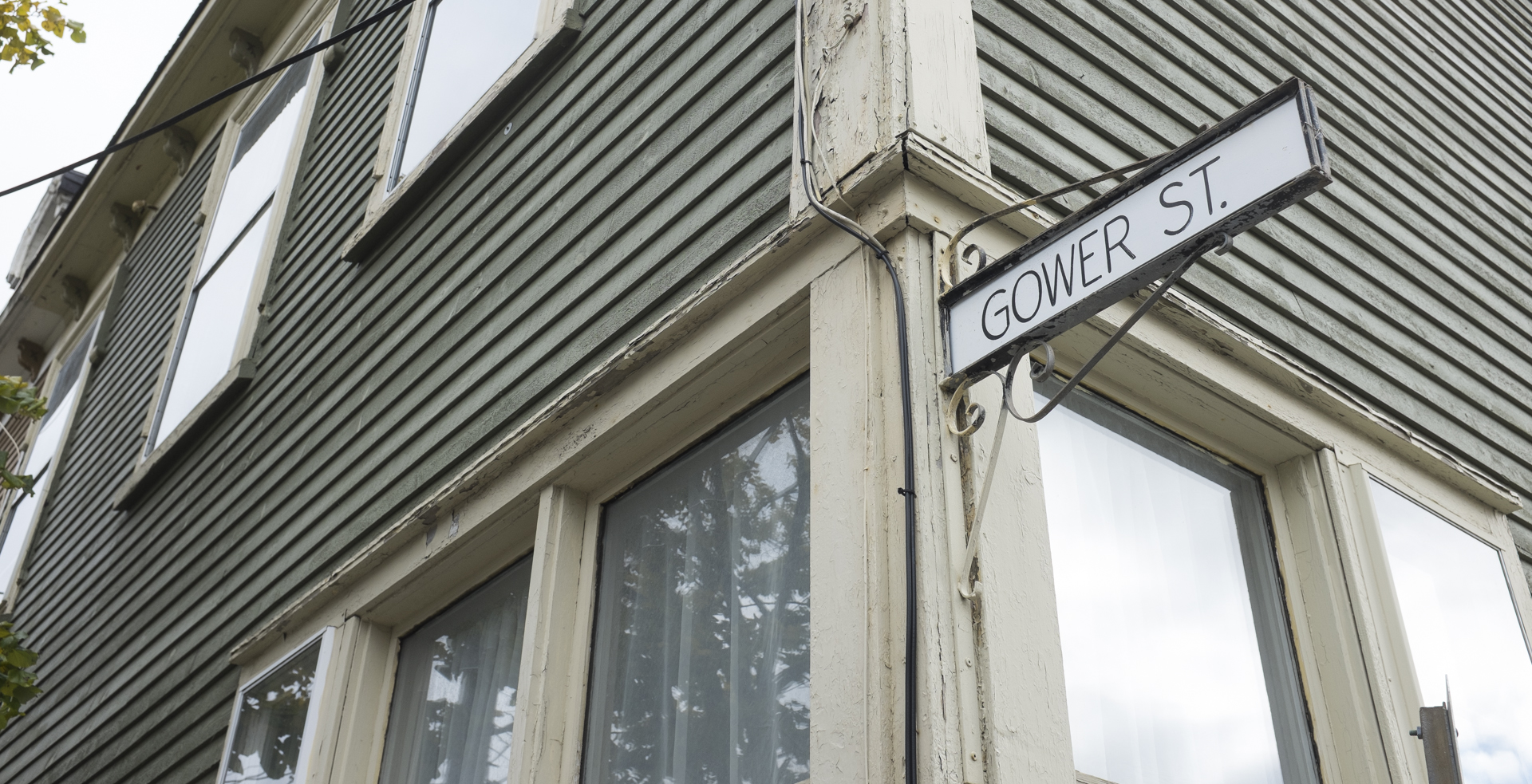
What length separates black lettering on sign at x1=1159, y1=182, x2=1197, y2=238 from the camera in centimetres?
203

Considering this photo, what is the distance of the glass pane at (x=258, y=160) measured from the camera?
7.05 meters

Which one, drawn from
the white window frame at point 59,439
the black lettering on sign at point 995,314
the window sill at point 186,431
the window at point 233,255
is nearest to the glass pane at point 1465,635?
the black lettering on sign at point 995,314

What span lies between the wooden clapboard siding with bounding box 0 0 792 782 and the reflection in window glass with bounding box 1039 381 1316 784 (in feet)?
3.00

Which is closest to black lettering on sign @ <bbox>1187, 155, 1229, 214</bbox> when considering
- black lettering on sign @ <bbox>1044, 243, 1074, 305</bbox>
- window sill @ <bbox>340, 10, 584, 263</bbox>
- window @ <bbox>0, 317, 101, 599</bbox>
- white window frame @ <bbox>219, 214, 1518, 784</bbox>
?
black lettering on sign @ <bbox>1044, 243, 1074, 305</bbox>

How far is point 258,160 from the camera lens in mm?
7410

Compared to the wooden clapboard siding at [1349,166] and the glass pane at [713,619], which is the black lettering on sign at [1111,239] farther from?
the glass pane at [713,619]

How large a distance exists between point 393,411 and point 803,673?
7.45 feet

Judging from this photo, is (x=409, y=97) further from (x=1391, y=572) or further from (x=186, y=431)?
(x=1391, y=572)

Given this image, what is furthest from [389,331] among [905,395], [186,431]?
[905,395]

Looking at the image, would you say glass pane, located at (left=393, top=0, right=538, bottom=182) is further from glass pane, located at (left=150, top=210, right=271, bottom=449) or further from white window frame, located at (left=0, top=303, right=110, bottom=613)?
white window frame, located at (left=0, top=303, right=110, bottom=613)

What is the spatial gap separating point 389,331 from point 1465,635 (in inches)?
136

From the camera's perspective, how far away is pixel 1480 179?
4492mm

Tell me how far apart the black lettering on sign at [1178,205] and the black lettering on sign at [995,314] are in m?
0.32

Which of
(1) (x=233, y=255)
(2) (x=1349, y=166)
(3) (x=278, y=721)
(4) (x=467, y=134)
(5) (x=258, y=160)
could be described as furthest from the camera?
(5) (x=258, y=160)
